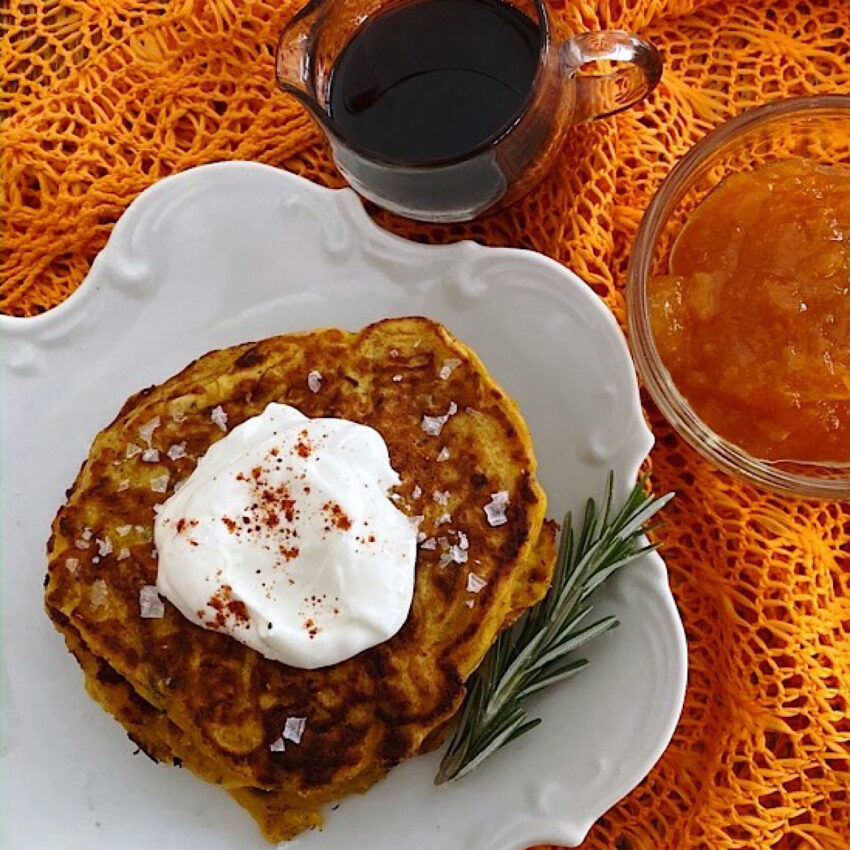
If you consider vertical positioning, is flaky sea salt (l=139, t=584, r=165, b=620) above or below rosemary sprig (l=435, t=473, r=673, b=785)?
above

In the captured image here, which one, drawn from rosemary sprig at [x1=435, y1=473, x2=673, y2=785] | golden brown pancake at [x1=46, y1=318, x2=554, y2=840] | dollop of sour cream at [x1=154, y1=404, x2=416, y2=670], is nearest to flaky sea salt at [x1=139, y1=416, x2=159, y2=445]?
golden brown pancake at [x1=46, y1=318, x2=554, y2=840]

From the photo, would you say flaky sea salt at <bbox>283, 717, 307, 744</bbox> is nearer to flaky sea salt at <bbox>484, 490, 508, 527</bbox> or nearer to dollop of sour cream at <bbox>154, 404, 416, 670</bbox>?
dollop of sour cream at <bbox>154, 404, 416, 670</bbox>

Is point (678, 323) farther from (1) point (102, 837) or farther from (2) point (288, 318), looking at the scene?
(1) point (102, 837)

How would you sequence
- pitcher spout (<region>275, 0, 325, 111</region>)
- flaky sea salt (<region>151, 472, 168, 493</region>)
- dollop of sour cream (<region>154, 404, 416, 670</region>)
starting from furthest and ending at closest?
pitcher spout (<region>275, 0, 325, 111</region>) → flaky sea salt (<region>151, 472, 168, 493</region>) → dollop of sour cream (<region>154, 404, 416, 670</region>)

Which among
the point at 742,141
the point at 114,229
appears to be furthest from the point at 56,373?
the point at 742,141

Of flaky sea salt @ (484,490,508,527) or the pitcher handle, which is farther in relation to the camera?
the pitcher handle

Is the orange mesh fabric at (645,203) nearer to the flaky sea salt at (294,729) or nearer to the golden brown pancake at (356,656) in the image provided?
the golden brown pancake at (356,656)
